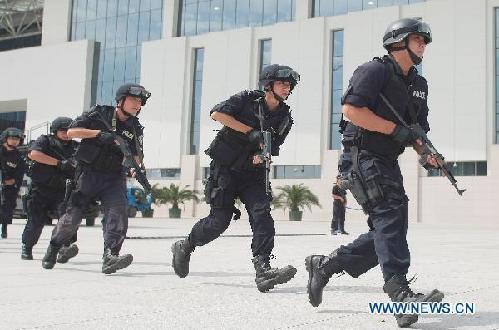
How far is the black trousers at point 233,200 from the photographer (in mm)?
4641

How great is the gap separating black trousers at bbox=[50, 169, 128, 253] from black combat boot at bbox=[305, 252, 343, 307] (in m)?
2.47

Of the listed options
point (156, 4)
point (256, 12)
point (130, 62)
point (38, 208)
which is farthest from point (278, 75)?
point (130, 62)

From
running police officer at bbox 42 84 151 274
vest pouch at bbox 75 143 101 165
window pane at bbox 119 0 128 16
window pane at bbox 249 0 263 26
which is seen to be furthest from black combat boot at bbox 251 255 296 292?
window pane at bbox 119 0 128 16

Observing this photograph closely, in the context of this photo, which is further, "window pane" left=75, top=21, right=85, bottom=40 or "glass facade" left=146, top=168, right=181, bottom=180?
"window pane" left=75, top=21, right=85, bottom=40

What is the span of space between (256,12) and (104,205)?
113 ft

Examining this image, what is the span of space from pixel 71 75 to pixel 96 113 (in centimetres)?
4074

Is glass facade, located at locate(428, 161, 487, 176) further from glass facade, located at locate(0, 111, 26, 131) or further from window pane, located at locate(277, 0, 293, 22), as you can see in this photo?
glass facade, located at locate(0, 111, 26, 131)

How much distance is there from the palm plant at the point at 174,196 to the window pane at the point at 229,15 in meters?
11.3

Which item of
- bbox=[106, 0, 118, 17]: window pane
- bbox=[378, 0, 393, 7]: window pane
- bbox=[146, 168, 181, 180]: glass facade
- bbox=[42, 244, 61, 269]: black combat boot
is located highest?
bbox=[106, 0, 118, 17]: window pane

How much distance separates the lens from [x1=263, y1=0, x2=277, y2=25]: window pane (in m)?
37.8

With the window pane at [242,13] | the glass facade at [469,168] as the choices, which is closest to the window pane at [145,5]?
the window pane at [242,13]

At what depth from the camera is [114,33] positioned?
4475 centimetres

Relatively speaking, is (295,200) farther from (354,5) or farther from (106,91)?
(106,91)

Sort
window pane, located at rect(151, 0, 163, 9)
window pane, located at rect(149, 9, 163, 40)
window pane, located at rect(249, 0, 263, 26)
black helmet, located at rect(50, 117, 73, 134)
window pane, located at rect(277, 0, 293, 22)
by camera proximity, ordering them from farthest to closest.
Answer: window pane, located at rect(151, 0, 163, 9)
window pane, located at rect(149, 9, 163, 40)
window pane, located at rect(249, 0, 263, 26)
window pane, located at rect(277, 0, 293, 22)
black helmet, located at rect(50, 117, 73, 134)
